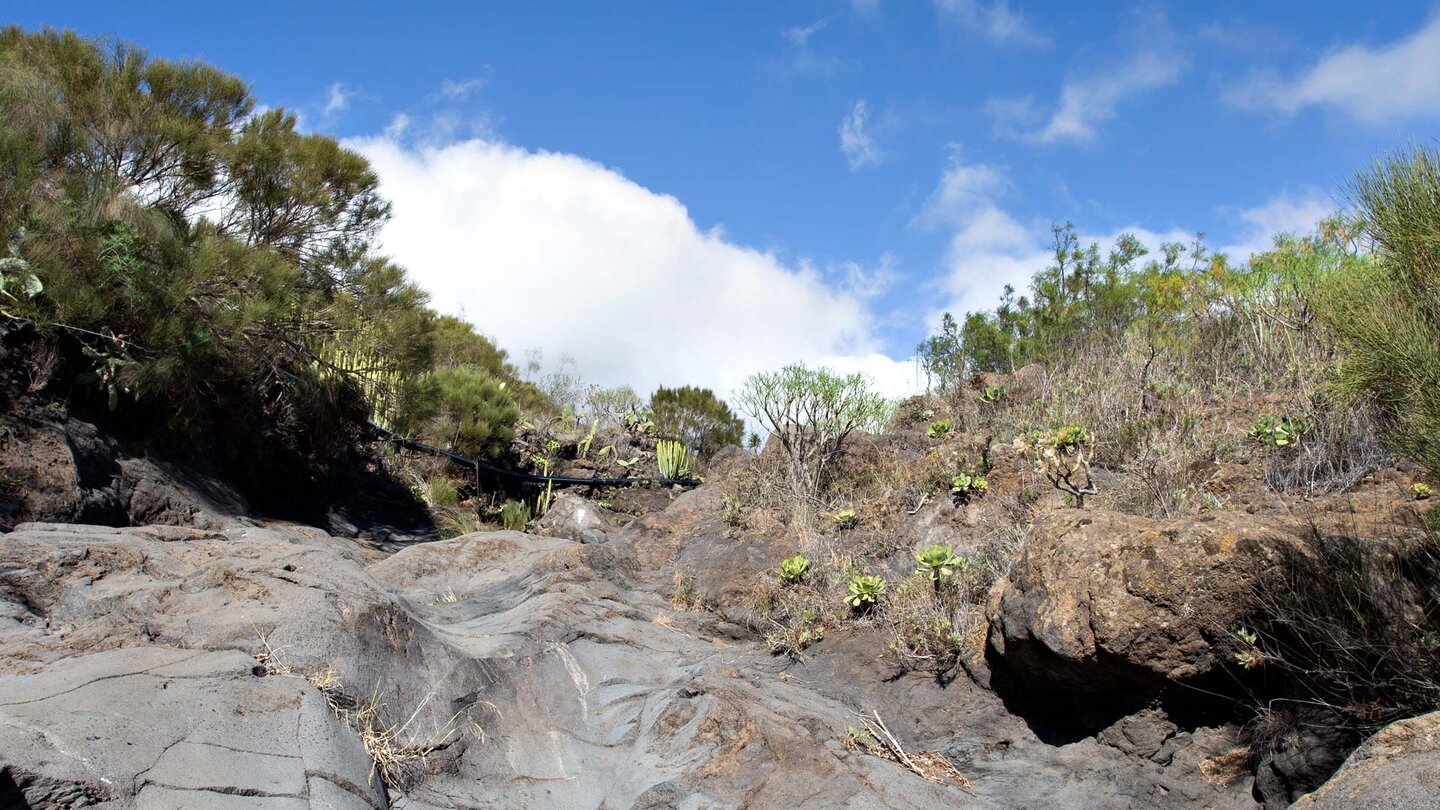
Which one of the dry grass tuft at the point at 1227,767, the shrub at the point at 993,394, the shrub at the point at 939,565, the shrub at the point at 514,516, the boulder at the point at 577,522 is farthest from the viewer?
the shrub at the point at 514,516

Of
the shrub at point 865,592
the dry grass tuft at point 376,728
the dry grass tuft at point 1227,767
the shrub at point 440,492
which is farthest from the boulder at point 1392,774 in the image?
the shrub at point 440,492

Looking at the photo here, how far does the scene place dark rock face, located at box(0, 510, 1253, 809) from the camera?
3.71 m

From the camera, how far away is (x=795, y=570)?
8695 millimetres

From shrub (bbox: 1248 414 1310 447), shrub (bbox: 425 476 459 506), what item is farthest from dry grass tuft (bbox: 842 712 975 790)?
shrub (bbox: 425 476 459 506)

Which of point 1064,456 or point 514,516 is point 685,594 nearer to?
point 1064,456

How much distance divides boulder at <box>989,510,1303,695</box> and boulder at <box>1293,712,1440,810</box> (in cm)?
123

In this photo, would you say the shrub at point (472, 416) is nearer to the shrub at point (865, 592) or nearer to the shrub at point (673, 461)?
the shrub at point (673, 461)

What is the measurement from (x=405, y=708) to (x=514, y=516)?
8786 millimetres

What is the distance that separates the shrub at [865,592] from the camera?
764 cm

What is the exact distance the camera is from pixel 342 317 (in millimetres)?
11305

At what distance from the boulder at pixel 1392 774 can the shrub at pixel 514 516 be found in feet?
36.2

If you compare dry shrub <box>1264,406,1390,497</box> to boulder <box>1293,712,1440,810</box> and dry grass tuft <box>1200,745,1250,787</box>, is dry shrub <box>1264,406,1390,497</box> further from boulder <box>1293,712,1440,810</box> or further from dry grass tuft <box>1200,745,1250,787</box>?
boulder <box>1293,712,1440,810</box>

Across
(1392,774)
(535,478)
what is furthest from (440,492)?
(1392,774)

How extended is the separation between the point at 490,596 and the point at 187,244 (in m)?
5.05
